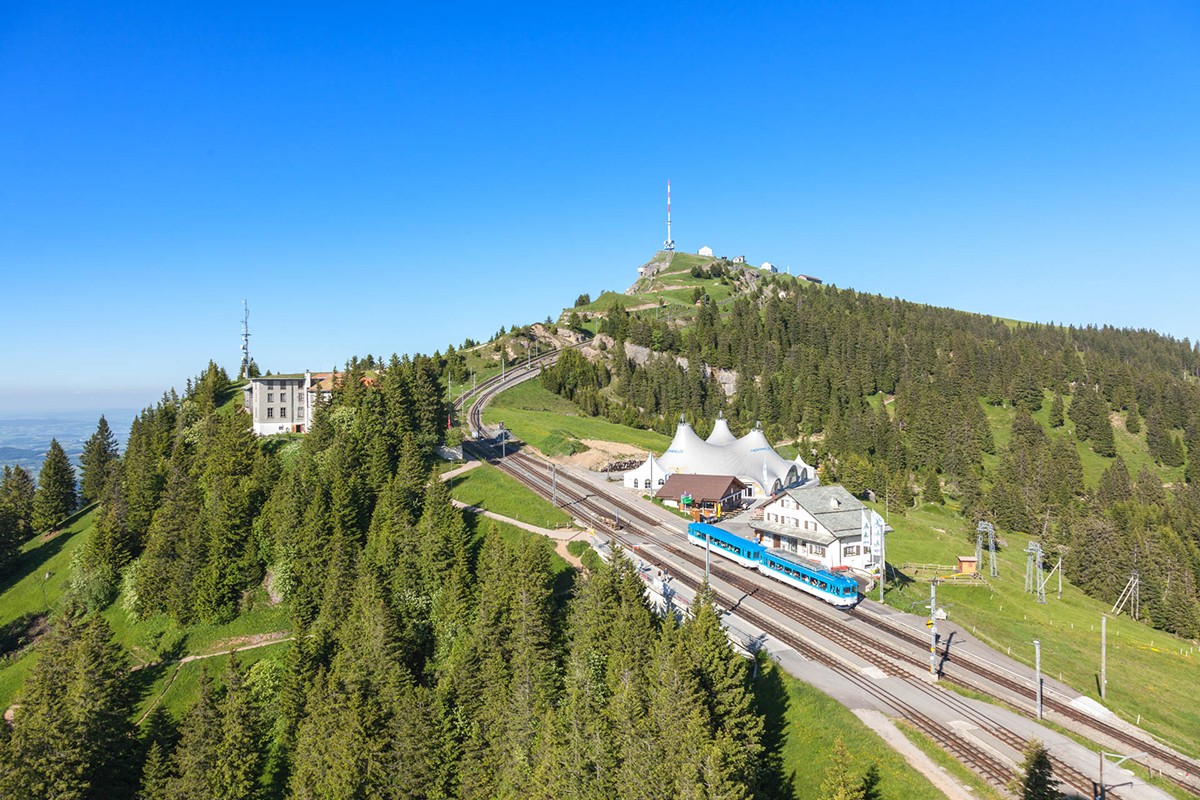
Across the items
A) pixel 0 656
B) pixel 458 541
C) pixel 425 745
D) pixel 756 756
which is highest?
pixel 458 541

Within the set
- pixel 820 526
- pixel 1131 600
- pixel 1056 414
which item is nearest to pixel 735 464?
pixel 820 526

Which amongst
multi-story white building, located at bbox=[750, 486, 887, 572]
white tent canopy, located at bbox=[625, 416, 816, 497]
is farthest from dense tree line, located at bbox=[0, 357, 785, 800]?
white tent canopy, located at bbox=[625, 416, 816, 497]

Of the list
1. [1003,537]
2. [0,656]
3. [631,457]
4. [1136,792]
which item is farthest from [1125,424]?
[0,656]

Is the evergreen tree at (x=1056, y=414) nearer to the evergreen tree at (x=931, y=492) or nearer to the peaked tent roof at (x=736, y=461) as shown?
the evergreen tree at (x=931, y=492)

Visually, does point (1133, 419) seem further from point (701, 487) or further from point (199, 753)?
point (199, 753)

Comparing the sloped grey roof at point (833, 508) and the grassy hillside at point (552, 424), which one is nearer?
the sloped grey roof at point (833, 508)

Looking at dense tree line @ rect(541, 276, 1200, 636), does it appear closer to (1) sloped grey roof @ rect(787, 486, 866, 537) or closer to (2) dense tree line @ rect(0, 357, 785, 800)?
(1) sloped grey roof @ rect(787, 486, 866, 537)

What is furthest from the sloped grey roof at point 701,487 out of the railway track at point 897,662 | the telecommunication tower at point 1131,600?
the telecommunication tower at point 1131,600

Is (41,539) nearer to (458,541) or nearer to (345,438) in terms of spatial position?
(345,438)
